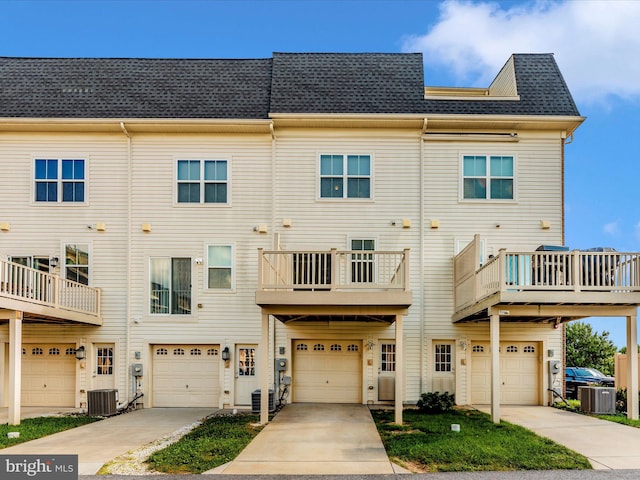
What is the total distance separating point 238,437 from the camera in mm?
10656

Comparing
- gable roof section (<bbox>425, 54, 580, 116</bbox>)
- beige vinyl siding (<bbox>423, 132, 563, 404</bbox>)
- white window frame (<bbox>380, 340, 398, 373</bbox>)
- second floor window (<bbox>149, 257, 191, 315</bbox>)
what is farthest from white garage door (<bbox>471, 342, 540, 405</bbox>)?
second floor window (<bbox>149, 257, 191, 315</bbox>)

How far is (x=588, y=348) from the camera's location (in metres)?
30.9

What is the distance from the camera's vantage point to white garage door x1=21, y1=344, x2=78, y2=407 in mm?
15672

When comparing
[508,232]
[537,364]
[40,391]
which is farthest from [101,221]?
[537,364]

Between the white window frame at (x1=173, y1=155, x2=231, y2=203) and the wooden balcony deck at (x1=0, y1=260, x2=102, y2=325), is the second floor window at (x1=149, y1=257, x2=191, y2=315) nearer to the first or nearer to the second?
the wooden balcony deck at (x1=0, y1=260, x2=102, y2=325)

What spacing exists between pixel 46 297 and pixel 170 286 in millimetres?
3133

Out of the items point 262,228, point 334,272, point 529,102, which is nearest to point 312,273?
point 334,272

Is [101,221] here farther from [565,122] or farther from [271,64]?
[565,122]

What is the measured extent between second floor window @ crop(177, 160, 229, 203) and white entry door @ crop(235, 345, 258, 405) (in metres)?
4.00

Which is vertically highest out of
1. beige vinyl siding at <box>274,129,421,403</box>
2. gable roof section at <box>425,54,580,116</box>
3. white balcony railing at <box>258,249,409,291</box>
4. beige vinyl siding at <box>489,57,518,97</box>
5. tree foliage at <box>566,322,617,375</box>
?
beige vinyl siding at <box>489,57,518,97</box>

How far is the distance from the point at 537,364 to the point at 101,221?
478 inches

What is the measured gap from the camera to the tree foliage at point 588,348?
30.5m

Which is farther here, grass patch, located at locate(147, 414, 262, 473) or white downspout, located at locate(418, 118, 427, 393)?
white downspout, located at locate(418, 118, 427, 393)

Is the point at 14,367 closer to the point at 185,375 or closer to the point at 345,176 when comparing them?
the point at 185,375
